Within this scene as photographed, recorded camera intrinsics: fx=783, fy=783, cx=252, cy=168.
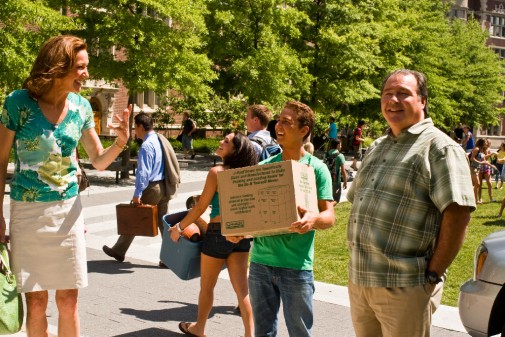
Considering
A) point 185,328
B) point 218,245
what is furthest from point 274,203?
point 185,328

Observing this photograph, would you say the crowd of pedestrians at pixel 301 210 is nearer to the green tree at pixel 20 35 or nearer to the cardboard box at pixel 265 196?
the cardboard box at pixel 265 196

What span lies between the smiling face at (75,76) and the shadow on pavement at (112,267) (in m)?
5.30

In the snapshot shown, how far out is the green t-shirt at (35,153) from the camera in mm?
4246

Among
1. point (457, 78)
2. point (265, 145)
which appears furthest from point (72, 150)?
point (457, 78)

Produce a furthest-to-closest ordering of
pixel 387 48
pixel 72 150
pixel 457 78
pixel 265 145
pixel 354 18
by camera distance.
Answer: pixel 457 78 → pixel 387 48 → pixel 354 18 → pixel 265 145 → pixel 72 150

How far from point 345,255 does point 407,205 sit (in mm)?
7615

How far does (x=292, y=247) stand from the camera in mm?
4656

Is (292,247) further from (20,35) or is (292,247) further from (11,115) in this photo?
(20,35)

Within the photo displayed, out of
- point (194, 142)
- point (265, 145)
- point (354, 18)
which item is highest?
point (354, 18)

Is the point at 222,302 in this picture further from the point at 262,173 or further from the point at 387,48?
the point at 387,48

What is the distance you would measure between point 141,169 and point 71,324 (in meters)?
4.94

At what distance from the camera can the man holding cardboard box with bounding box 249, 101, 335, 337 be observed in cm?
465

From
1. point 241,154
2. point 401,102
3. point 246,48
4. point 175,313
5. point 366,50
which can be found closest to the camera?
point 401,102

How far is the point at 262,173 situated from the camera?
4.44 meters
